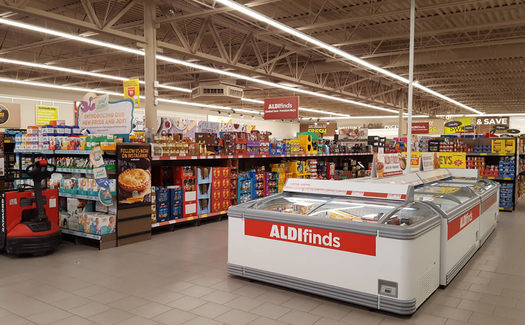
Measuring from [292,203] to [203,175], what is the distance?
10.9 feet

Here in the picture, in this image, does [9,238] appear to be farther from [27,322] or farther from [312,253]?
[312,253]

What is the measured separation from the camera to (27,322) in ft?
10.9

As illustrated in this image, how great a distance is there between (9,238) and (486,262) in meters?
6.22

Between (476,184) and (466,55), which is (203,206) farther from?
(466,55)

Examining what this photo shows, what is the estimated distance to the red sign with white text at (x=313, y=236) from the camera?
11.8 ft

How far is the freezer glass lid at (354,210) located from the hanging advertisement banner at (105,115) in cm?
349

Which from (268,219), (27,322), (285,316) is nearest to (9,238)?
A: (27,322)

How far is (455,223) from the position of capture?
434 centimetres

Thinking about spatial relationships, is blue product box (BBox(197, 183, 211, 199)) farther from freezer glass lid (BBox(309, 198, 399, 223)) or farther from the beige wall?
the beige wall

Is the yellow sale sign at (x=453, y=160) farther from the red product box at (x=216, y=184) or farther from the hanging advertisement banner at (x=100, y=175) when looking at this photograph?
the hanging advertisement banner at (x=100, y=175)

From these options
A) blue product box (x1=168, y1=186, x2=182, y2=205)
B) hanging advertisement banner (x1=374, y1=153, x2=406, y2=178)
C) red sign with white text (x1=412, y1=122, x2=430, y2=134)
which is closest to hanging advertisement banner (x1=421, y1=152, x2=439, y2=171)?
hanging advertisement banner (x1=374, y1=153, x2=406, y2=178)

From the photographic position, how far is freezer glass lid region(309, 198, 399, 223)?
3.96 meters

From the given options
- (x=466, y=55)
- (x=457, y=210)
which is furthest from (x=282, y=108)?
(x=457, y=210)

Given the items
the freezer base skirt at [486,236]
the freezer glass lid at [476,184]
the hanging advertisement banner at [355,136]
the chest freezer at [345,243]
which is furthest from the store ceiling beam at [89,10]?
the hanging advertisement banner at [355,136]
